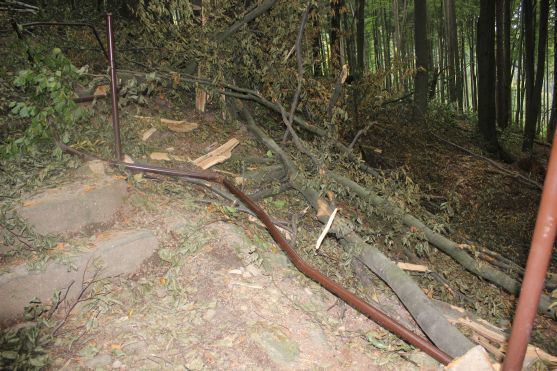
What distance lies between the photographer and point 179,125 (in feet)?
15.6

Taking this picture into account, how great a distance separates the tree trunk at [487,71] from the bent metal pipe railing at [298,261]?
803 cm

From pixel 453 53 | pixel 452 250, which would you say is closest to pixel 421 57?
pixel 453 53

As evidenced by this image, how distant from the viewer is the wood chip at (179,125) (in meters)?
4.66

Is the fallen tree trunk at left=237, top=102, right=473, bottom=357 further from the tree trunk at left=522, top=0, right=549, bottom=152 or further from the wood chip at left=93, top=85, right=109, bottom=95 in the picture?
the tree trunk at left=522, top=0, right=549, bottom=152

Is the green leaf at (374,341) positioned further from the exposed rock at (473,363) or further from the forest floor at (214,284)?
the exposed rock at (473,363)

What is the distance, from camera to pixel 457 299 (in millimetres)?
3580

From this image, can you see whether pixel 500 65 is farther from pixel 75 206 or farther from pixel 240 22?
pixel 75 206

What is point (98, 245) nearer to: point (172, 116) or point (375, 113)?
point (172, 116)

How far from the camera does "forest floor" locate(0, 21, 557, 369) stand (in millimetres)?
2191

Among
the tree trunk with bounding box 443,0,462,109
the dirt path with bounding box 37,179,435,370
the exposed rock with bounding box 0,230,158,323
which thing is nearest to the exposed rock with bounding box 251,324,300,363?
the dirt path with bounding box 37,179,435,370

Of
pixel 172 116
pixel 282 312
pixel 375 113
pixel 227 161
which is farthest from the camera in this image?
pixel 375 113

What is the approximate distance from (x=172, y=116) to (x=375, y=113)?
4958 mm

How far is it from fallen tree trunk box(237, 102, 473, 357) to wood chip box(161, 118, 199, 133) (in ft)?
5.15

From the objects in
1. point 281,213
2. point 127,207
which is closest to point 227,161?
point 281,213
